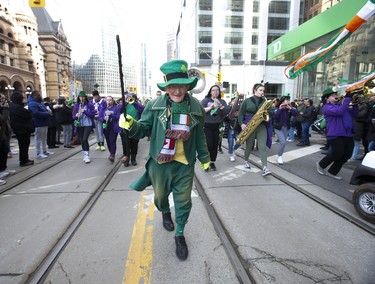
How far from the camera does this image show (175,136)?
2.62 metres

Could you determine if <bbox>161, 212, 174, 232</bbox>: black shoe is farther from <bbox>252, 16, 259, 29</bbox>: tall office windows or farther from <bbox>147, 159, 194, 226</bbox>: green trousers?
<bbox>252, 16, 259, 29</bbox>: tall office windows

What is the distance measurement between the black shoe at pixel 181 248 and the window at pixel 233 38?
167ft

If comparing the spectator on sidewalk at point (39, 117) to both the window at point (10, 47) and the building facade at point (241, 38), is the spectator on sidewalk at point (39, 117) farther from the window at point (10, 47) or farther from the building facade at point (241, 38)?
the window at point (10, 47)

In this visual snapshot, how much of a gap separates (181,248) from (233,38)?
51.7 metres

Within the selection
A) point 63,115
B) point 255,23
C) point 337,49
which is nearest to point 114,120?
point 63,115

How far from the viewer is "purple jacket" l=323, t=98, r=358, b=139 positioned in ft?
15.9

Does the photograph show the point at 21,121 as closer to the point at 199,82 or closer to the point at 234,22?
the point at 199,82

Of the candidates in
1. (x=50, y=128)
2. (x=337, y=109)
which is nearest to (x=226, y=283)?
(x=337, y=109)

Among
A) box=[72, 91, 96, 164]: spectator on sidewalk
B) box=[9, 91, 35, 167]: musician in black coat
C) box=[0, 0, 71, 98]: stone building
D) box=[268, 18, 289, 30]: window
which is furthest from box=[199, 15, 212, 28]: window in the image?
box=[9, 91, 35, 167]: musician in black coat

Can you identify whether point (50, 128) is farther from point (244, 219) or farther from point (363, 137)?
point (363, 137)

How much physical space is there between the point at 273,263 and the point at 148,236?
58.0 inches

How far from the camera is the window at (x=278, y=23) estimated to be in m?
49.2

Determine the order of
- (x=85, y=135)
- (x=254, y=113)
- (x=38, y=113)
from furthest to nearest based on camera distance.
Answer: (x=38, y=113), (x=85, y=135), (x=254, y=113)

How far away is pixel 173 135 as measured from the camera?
2617 mm
